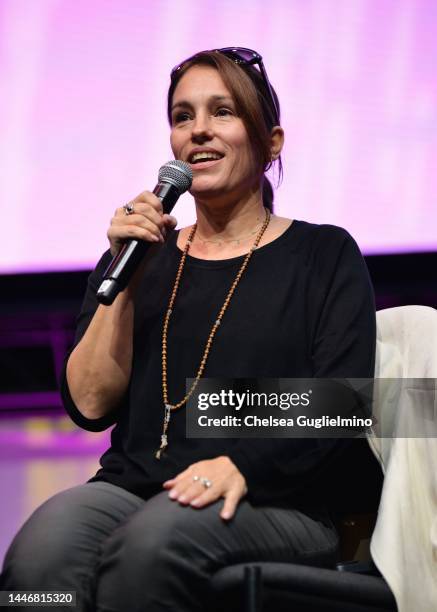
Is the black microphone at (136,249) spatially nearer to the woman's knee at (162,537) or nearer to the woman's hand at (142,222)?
the woman's hand at (142,222)

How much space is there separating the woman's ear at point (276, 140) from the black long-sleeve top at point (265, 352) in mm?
161

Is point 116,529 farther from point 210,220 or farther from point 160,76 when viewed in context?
point 160,76

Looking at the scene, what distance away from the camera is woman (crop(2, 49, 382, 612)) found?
1.28 m

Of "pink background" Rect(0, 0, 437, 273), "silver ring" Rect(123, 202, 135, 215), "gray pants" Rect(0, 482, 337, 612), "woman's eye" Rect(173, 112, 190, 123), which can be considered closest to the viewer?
"gray pants" Rect(0, 482, 337, 612)

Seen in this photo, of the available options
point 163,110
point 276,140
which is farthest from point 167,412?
point 163,110

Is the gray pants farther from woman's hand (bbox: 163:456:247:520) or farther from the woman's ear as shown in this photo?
the woman's ear

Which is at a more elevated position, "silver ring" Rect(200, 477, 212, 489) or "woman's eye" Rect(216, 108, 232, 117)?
"woman's eye" Rect(216, 108, 232, 117)

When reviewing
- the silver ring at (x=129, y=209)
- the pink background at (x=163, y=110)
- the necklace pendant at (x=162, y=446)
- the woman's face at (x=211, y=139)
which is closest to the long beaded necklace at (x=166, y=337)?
the necklace pendant at (x=162, y=446)

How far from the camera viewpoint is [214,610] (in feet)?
4.13

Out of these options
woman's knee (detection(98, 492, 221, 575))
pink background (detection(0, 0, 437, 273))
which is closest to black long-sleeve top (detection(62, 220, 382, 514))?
woman's knee (detection(98, 492, 221, 575))

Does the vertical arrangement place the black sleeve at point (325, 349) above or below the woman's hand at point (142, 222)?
below

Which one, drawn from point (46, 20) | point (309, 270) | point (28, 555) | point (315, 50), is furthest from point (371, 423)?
point (46, 20)

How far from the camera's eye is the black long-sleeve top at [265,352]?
1420 mm

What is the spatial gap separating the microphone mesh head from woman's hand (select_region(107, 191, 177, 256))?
6cm
